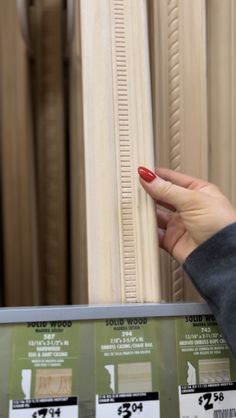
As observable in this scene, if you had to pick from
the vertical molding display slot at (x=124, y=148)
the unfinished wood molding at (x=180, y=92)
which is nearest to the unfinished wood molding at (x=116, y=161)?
the vertical molding display slot at (x=124, y=148)

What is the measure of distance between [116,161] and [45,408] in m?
0.31

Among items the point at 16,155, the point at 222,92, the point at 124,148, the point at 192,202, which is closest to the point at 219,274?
the point at 192,202

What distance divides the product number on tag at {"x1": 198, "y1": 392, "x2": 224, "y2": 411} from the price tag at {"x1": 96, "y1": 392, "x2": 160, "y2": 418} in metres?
0.06

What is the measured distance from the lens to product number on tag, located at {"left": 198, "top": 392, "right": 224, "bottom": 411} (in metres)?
0.55

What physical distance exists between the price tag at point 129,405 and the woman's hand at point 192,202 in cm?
18

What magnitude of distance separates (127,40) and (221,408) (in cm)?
48

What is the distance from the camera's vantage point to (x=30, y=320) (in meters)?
0.53

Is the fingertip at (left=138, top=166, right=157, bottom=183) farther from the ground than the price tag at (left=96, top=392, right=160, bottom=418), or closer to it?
farther from the ground

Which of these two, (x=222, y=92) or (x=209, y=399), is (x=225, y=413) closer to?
(x=209, y=399)

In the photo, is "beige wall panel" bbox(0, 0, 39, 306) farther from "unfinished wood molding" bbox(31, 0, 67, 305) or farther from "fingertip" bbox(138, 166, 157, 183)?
"fingertip" bbox(138, 166, 157, 183)

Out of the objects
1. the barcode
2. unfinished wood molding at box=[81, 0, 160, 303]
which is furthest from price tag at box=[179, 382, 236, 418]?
unfinished wood molding at box=[81, 0, 160, 303]

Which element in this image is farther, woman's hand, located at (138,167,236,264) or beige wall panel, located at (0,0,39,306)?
beige wall panel, located at (0,0,39,306)

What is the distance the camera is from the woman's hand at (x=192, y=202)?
0.56 m

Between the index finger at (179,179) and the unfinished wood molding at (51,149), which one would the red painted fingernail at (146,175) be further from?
the unfinished wood molding at (51,149)
